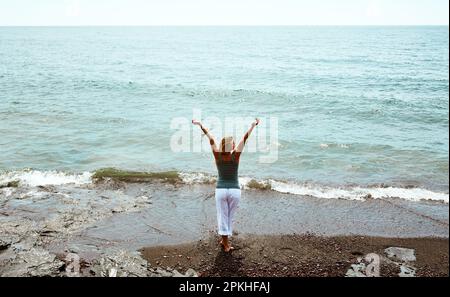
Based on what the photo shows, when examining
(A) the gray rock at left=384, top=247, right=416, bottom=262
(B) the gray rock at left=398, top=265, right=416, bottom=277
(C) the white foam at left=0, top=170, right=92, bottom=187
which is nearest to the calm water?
(C) the white foam at left=0, top=170, right=92, bottom=187

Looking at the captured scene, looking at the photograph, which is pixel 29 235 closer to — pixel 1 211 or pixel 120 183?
pixel 1 211

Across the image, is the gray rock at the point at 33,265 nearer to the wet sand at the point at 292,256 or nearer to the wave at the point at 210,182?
the wet sand at the point at 292,256

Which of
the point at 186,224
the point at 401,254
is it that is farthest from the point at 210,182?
the point at 401,254

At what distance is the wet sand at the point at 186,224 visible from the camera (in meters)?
6.21

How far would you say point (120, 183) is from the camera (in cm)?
998

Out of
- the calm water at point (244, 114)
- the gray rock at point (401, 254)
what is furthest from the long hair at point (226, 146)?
the calm water at point (244, 114)

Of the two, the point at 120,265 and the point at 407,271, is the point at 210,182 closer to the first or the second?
the point at 120,265

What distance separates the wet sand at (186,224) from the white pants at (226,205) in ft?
1.79

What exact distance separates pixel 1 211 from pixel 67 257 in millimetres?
2963

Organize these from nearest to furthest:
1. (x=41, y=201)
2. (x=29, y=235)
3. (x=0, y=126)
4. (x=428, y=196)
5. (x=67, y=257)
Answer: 1. (x=67, y=257)
2. (x=29, y=235)
3. (x=41, y=201)
4. (x=428, y=196)
5. (x=0, y=126)

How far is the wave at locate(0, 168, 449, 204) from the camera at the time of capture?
9633mm

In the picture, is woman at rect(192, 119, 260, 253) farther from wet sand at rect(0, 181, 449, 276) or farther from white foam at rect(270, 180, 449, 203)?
white foam at rect(270, 180, 449, 203)

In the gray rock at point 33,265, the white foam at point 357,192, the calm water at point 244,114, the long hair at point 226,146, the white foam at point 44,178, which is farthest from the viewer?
the calm water at point 244,114
